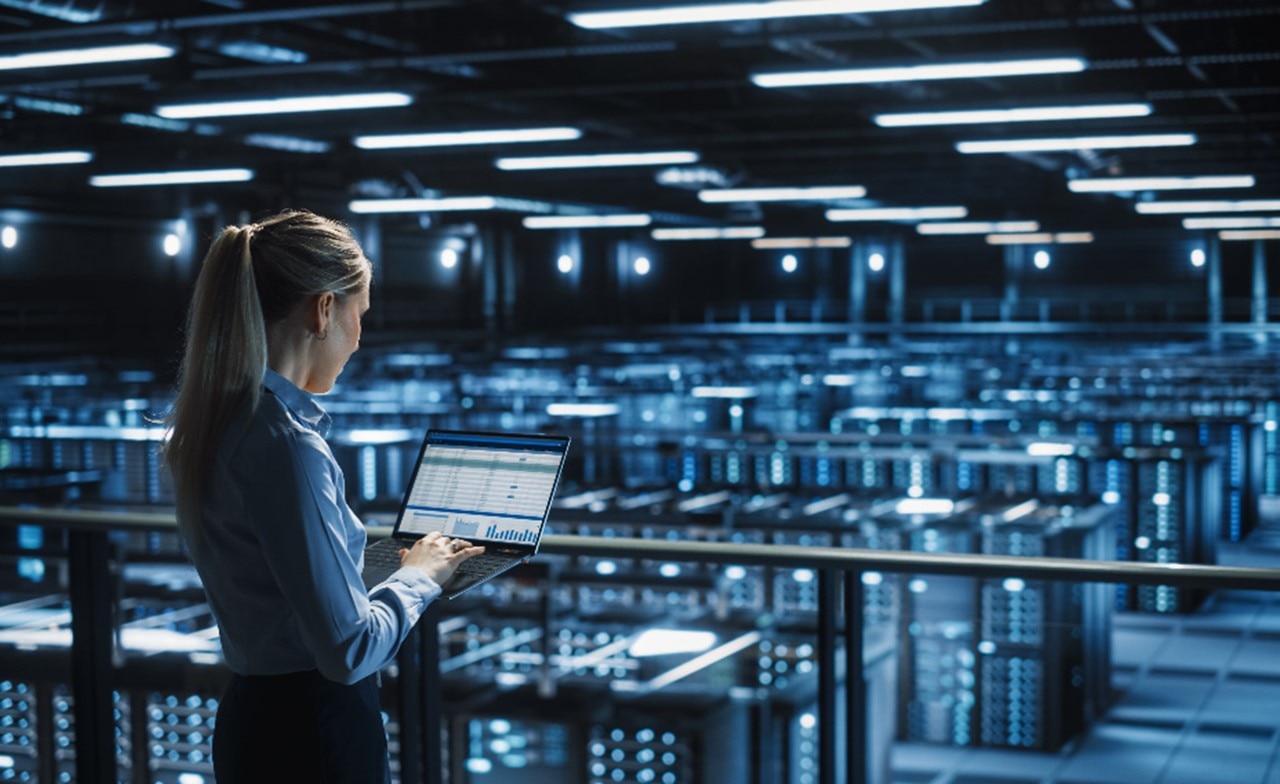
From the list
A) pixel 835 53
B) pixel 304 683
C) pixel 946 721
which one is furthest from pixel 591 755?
pixel 835 53

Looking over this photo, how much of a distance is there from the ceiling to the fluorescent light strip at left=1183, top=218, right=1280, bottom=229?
84.2 inches

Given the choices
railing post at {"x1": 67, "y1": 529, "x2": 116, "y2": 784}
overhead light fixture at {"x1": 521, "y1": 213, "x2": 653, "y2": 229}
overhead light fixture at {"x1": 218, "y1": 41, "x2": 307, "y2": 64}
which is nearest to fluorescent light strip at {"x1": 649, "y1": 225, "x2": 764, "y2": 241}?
overhead light fixture at {"x1": 521, "y1": 213, "x2": 653, "y2": 229}

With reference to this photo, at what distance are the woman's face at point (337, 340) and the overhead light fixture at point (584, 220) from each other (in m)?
20.4

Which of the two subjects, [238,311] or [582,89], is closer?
[238,311]

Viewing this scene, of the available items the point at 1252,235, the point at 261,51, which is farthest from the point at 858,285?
the point at 261,51

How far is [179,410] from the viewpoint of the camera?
1.45 m

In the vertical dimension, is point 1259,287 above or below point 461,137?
below

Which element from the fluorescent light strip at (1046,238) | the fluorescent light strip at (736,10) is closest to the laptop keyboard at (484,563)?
the fluorescent light strip at (736,10)

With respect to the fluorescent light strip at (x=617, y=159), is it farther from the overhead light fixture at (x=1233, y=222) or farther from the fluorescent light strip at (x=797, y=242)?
the fluorescent light strip at (x=797, y=242)

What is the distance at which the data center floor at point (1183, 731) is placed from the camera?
7.23ft

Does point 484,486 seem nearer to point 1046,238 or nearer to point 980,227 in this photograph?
point 980,227

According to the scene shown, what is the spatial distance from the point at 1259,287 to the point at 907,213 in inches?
232

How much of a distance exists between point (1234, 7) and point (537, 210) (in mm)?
12733

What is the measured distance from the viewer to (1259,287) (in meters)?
23.1
